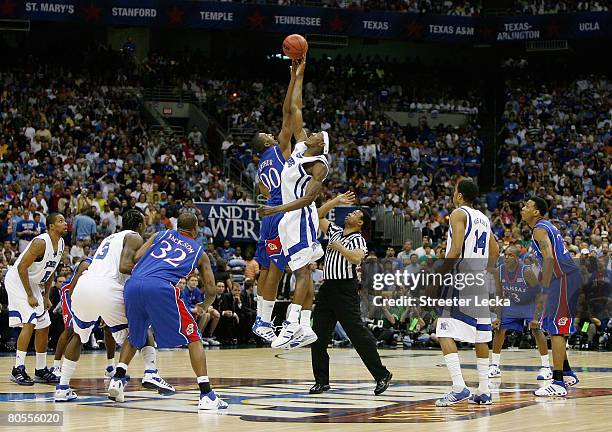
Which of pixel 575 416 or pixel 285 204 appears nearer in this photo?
pixel 575 416

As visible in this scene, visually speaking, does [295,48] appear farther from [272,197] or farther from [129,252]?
[129,252]

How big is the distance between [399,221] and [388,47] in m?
15.1

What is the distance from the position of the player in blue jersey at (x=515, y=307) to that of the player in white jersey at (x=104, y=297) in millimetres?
4755

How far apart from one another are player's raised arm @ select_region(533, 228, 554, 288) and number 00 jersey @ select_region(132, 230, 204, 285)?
378 cm

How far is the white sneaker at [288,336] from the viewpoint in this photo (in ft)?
34.3

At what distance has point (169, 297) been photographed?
9.60 metres

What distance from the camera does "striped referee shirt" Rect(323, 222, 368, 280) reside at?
11.1 m

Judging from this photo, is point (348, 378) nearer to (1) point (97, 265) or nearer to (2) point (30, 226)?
(1) point (97, 265)

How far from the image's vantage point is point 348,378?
13406 millimetres

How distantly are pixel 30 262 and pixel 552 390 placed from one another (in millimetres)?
6062

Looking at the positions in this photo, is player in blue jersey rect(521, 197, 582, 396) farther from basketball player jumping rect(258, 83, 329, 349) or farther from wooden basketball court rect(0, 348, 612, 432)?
basketball player jumping rect(258, 83, 329, 349)

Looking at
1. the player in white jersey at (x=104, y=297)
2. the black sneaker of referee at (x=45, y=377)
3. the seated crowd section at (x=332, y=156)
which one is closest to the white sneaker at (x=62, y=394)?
the player in white jersey at (x=104, y=297)

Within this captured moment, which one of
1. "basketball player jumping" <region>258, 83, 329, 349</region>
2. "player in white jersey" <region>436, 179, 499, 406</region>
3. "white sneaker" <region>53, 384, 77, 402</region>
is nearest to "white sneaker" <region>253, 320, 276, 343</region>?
"basketball player jumping" <region>258, 83, 329, 349</region>

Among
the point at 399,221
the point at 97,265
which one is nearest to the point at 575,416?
the point at 97,265
